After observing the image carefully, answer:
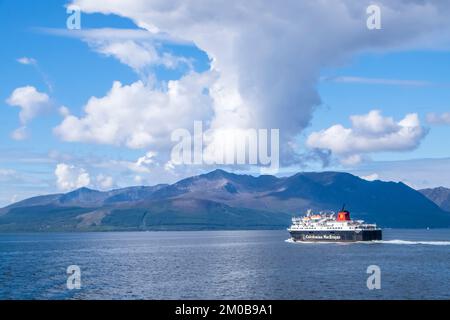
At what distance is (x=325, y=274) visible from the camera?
126 metres

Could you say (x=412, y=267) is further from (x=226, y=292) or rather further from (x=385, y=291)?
(x=226, y=292)

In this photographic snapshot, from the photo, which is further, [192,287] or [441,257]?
[441,257]

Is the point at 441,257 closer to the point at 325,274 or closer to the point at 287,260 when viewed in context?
the point at 287,260
